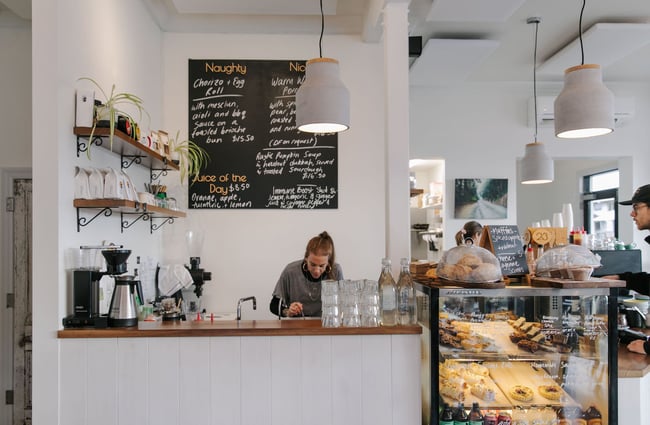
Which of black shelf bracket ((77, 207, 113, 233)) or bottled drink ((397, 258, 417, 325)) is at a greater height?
black shelf bracket ((77, 207, 113, 233))

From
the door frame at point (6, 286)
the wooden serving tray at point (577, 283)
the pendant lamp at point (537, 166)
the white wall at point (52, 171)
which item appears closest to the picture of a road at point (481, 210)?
the pendant lamp at point (537, 166)

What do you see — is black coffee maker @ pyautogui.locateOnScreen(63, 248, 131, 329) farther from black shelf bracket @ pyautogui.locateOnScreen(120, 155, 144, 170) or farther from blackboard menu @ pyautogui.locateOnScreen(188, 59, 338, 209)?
blackboard menu @ pyautogui.locateOnScreen(188, 59, 338, 209)

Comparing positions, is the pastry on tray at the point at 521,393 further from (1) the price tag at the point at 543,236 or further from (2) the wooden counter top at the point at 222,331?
(1) the price tag at the point at 543,236

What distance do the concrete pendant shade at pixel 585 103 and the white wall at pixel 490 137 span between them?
3.36m

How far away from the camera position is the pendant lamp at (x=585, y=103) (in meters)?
2.36

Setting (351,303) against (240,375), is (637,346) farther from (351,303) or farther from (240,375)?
(240,375)

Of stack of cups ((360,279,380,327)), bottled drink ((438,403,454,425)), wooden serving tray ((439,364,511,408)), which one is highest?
stack of cups ((360,279,380,327))

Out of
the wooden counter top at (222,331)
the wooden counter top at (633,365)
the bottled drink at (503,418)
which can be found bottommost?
the bottled drink at (503,418)

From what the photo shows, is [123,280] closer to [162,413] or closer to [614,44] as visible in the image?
[162,413]

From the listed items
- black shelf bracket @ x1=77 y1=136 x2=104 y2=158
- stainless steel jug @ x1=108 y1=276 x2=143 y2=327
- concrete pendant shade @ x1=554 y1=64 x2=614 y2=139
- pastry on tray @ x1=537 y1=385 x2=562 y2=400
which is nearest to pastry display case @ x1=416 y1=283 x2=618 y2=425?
pastry on tray @ x1=537 y1=385 x2=562 y2=400

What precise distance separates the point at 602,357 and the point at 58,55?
9.45 ft

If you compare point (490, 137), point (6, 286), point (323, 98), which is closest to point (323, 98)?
point (323, 98)

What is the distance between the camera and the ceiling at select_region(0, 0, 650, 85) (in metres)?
3.56

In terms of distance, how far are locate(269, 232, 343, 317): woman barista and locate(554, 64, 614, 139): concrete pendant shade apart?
5.14 ft
